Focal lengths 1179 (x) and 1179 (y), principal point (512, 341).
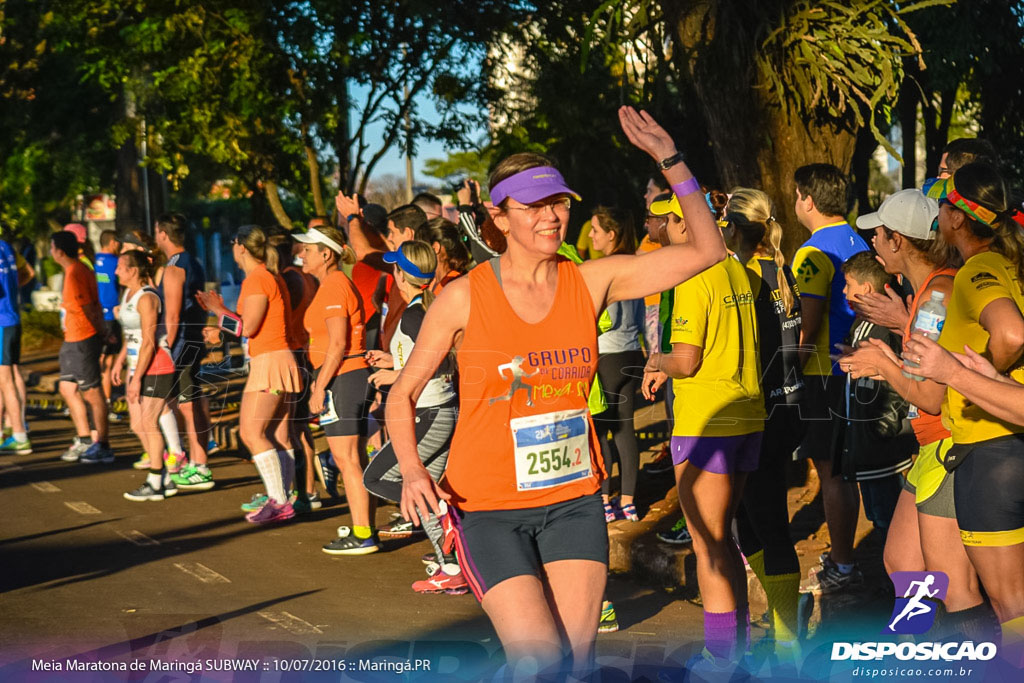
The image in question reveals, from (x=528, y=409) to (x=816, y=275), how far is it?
108 inches

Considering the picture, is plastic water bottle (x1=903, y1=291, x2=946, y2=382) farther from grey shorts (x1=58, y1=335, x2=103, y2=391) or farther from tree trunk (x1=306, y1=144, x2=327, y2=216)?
tree trunk (x1=306, y1=144, x2=327, y2=216)

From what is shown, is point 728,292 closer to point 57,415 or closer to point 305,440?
point 305,440

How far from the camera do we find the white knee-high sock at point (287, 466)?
878 centimetres

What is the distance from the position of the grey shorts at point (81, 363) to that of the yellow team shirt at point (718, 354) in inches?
290

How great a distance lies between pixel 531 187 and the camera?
158 inches

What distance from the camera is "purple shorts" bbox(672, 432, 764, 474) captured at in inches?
202

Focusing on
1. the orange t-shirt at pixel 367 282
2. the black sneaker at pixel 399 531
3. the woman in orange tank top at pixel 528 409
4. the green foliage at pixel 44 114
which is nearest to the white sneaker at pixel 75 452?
the orange t-shirt at pixel 367 282

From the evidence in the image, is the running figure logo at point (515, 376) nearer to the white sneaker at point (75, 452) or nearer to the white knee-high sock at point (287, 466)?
the white knee-high sock at point (287, 466)

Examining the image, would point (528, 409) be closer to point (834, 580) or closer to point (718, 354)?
point (718, 354)

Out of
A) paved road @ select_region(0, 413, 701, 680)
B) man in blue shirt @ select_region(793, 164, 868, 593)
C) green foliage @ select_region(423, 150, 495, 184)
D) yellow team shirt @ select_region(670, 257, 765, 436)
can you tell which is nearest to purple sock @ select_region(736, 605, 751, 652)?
paved road @ select_region(0, 413, 701, 680)

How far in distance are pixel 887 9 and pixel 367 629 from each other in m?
6.07

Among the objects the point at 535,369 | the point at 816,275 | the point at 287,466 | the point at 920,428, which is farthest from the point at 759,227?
the point at 287,466

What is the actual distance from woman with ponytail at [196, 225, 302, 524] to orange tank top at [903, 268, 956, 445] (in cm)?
506

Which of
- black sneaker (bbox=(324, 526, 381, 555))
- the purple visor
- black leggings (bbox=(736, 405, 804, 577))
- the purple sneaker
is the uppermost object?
the purple visor
